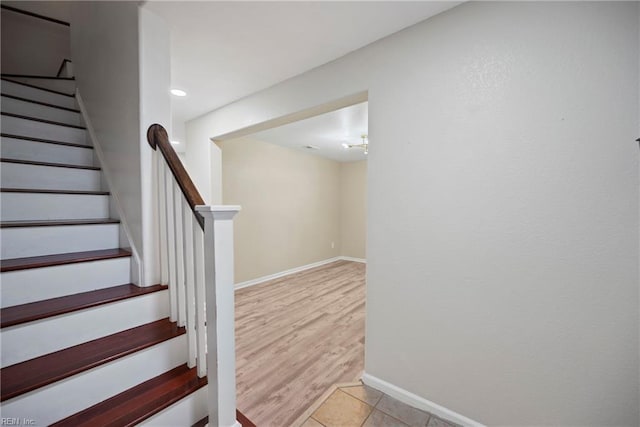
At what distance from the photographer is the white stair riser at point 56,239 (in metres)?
1.29

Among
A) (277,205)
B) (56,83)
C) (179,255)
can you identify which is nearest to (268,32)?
(179,255)

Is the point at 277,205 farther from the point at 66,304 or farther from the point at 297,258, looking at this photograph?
the point at 66,304

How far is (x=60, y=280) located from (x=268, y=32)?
180 cm

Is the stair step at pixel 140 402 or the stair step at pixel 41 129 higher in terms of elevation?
the stair step at pixel 41 129

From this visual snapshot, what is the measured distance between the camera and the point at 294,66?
1.96 metres

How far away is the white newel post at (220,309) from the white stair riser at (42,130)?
6.41 ft

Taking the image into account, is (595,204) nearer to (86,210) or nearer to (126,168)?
(126,168)

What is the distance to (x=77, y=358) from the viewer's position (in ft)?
3.40

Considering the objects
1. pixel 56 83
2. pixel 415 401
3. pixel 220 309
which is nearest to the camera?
pixel 220 309

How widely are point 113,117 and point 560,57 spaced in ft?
8.44

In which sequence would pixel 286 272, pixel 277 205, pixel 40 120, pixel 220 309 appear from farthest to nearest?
pixel 286 272, pixel 277 205, pixel 40 120, pixel 220 309

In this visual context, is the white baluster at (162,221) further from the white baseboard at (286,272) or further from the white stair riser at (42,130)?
the white baseboard at (286,272)

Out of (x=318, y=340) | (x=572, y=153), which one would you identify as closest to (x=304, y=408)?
(x=318, y=340)

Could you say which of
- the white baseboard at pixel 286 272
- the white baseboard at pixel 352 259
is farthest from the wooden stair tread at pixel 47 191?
the white baseboard at pixel 352 259
